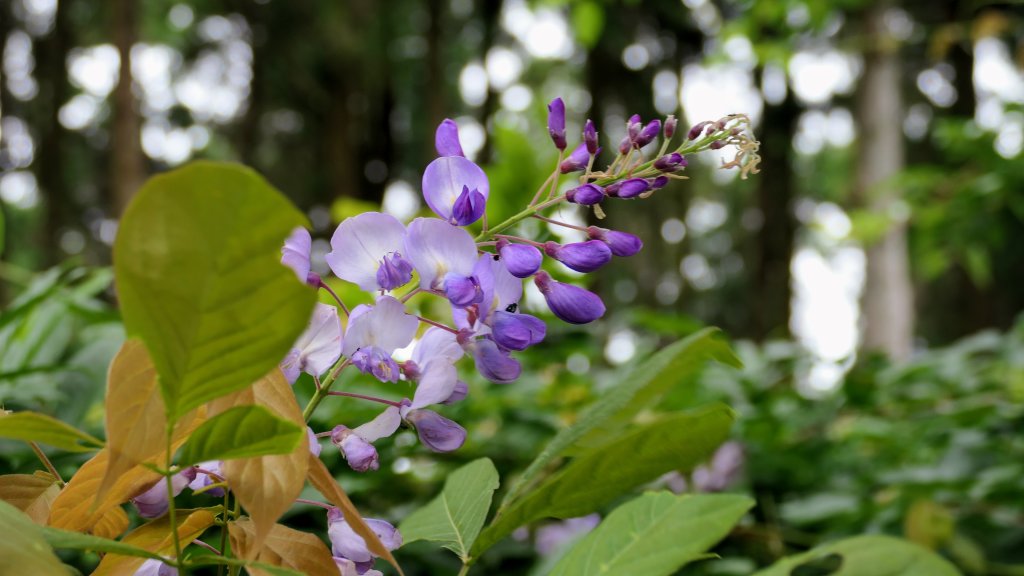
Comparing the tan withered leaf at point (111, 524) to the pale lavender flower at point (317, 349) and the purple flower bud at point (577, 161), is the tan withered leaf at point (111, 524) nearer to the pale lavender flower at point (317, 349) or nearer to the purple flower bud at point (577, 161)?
the pale lavender flower at point (317, 349)

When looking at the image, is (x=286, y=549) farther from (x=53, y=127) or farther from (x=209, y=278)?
(x=53, y=127)

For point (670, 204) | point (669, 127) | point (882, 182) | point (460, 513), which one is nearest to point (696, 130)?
point (669, 127)

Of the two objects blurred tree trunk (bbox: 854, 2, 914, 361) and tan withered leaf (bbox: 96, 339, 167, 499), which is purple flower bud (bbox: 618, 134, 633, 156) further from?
blurred tree trunk (bbox: 854, 2, 914, 361)

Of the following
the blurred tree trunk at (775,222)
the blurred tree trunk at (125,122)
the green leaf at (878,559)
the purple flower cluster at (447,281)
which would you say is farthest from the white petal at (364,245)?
the blurred tree trunk at (775,222)

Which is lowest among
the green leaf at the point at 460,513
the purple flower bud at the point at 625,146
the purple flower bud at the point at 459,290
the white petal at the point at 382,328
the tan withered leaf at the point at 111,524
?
the green leaf at the point at 460,513

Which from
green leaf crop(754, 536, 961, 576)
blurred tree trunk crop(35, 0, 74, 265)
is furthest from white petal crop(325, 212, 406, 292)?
blurred tree trunk crop(35, 0, 74, 265)

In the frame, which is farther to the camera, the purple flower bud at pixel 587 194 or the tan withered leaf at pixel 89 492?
the purple flower bud at pixel 587 194

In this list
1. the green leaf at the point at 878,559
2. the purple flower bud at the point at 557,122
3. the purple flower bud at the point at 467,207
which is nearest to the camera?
the green leaf at the point at 878,559
